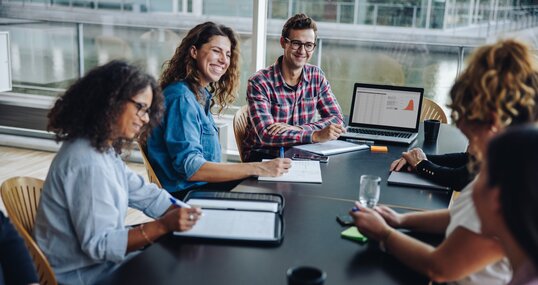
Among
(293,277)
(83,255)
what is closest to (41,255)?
(83,255)

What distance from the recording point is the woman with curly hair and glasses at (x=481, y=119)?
3.82 ft

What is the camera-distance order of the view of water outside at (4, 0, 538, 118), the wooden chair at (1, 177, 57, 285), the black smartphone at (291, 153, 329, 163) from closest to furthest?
the wooden chair at (1, 177, 57, 285)
the black smartphone at (291, 153, 329, 163)
the view of water outside at (4, 0, 538, 118)

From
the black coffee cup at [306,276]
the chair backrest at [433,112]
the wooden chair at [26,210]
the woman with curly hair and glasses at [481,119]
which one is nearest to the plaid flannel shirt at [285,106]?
the chair backrest at [433,112]

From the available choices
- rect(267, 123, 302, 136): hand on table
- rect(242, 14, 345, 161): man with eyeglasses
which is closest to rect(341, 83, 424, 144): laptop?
rect(242, 14, 345, 161): man with eyeglasses

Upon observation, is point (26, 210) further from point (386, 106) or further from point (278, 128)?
point (386, 106)

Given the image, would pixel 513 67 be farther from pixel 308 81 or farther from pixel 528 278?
pixel 308 81

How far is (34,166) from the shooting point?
4.30 metres

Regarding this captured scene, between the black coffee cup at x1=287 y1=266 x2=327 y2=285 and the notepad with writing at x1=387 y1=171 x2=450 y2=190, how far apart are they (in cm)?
103

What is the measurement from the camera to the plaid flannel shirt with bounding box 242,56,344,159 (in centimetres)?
264

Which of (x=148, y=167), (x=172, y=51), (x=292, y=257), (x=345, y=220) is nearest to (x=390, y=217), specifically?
(x=345, y=220)

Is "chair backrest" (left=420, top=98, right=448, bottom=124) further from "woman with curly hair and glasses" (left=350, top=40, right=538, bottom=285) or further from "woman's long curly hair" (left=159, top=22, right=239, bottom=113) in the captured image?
"woman with curly hair and glasses" (left=350, top=40, right=538, bottom=285)

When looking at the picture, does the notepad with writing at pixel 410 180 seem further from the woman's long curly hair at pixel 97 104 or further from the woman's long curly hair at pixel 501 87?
the woman's long curly hair at pixel 97 104

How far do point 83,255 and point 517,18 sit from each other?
3365 mm

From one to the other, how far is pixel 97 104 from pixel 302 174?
84cm
